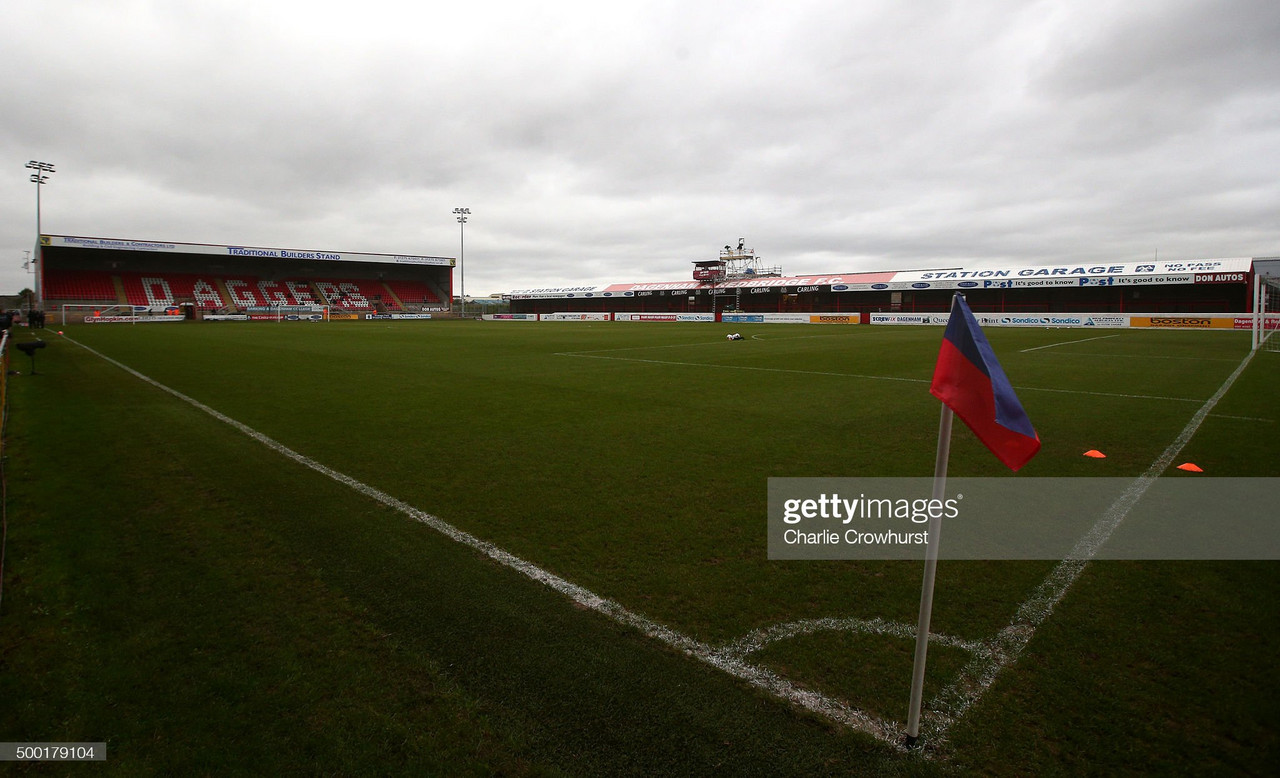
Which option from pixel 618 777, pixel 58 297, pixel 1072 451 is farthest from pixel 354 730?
pixel 58 297

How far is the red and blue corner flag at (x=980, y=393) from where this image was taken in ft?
8.36

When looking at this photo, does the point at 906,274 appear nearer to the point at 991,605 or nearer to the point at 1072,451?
the point at 1072,451

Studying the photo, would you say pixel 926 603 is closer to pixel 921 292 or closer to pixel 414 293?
pixel 921 292

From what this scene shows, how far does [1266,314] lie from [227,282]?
8410 cm

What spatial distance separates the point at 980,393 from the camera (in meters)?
2.61

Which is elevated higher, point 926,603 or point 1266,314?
point 1266,314

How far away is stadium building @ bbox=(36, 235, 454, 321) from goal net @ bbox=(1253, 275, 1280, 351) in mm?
68661

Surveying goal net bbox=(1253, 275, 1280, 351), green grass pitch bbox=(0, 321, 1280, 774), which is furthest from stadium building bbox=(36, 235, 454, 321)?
goal net bbox=(1253, 275, 1280, 351)

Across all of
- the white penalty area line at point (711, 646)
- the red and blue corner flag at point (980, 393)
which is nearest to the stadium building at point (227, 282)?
the white penalty area line at point (711, 646)

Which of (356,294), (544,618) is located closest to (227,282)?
(356,294)

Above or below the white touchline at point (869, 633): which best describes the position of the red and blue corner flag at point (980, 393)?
above

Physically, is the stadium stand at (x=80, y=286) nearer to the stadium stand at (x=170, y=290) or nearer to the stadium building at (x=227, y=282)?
the stadium building at (x=227, y=282)

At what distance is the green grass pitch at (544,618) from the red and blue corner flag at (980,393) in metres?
1.22

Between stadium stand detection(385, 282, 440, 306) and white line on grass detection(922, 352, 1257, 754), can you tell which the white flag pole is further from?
stadium stand detection(385, 282, 440, 306)
